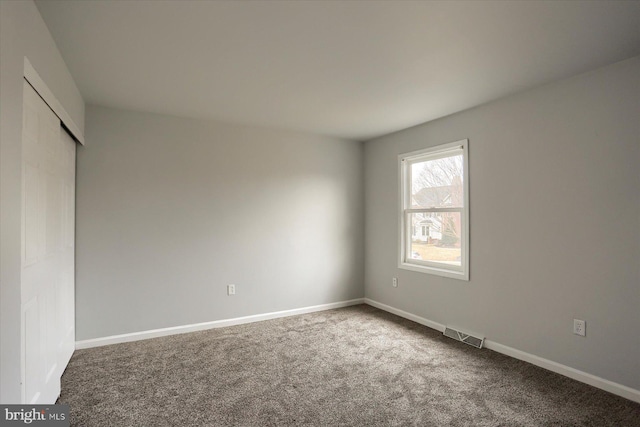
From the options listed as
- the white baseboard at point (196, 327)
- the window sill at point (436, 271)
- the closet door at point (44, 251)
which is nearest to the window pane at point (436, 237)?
the window sill at point (436, 271)

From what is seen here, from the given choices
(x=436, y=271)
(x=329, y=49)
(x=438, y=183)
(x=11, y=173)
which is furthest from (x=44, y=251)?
(x=438, y=183)

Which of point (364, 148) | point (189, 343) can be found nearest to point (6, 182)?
point (189, 343)

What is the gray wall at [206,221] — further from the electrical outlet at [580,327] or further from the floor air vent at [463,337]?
the electrical outlet at [580,327]

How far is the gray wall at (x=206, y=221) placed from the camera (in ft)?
11.6

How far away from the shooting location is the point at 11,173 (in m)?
1.55

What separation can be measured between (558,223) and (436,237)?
1389mm

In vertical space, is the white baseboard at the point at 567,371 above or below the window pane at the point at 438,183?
below

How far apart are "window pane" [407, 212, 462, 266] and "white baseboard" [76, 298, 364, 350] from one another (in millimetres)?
1379

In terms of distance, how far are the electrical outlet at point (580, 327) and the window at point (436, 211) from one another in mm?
1014

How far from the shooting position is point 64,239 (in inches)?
116

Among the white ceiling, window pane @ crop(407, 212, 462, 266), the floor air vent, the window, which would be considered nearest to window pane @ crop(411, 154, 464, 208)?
the window

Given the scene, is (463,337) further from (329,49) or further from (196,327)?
(329,49)

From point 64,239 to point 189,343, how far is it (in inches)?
59.1

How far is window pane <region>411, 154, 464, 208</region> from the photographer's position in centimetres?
383
